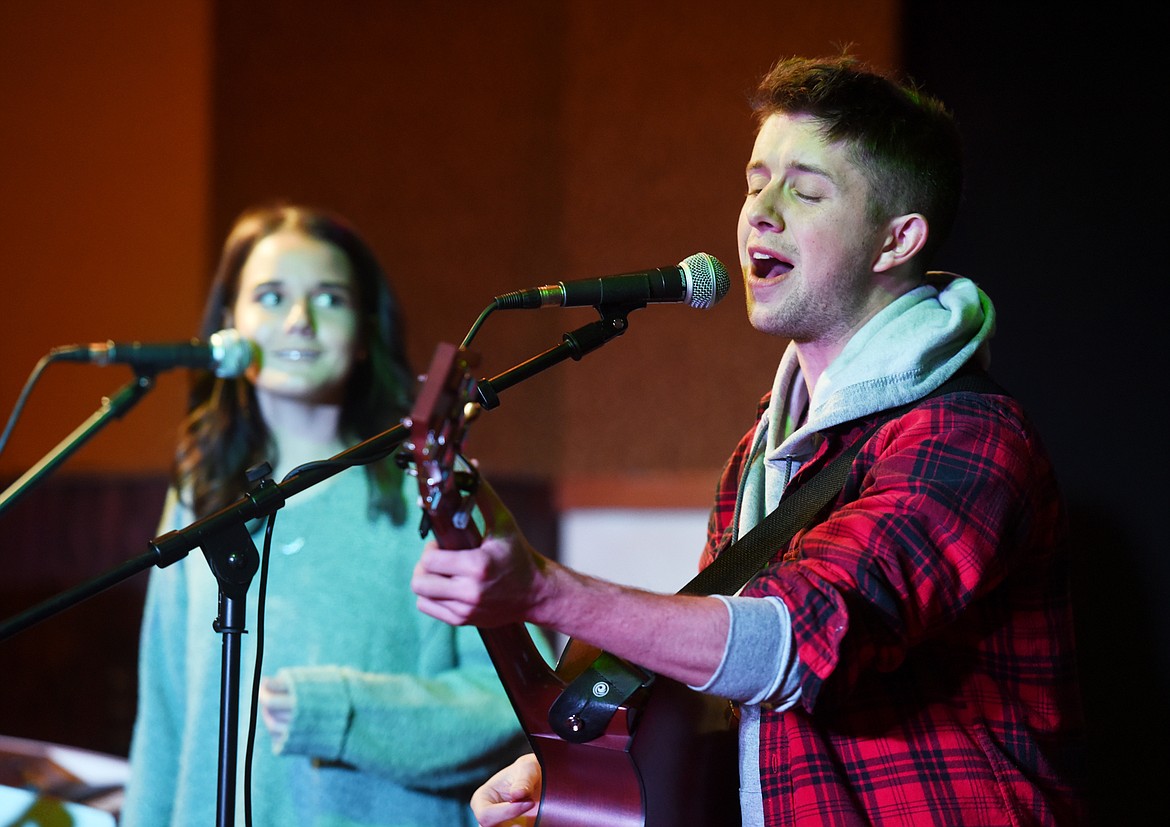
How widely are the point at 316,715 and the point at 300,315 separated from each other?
80 cm

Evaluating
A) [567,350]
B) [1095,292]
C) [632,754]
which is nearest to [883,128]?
[567,350]

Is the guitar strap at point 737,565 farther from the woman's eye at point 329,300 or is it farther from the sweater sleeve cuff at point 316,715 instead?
the woman's eye at point 329,300

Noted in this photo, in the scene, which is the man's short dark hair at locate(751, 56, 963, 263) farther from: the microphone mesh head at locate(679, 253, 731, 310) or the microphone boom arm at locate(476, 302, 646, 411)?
the microphone boom arm at locate(476, 302, 646, 411)

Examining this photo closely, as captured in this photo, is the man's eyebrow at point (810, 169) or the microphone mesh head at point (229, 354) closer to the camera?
the microphone mesh head at point (229, 354)

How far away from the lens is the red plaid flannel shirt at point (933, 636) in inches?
49.7

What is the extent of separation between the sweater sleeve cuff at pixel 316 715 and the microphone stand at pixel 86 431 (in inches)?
32.5

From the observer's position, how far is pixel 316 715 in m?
2.03

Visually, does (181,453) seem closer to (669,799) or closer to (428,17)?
(669,799)

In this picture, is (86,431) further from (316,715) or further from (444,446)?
(316,715)

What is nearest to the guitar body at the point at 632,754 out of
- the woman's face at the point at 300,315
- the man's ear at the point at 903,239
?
the man's ear at the point at 903,239

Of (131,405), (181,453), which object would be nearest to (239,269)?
(181,453)

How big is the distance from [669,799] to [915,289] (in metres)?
0.85

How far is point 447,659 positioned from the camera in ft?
7.38

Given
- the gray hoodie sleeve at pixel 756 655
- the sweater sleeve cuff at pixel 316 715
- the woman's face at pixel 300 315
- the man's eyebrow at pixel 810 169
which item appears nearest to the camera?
the gray hoodie sleeve at pixel 756 655
